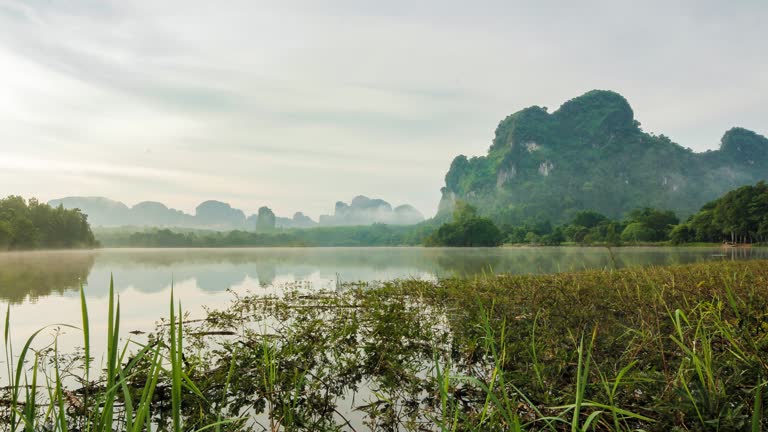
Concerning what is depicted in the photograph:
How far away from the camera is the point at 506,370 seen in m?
3.43

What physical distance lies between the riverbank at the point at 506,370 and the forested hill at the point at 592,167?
110154 mm

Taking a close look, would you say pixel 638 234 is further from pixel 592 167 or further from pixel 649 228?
pixel 592 167

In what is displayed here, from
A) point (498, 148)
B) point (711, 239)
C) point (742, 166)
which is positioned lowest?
point (711, 239)

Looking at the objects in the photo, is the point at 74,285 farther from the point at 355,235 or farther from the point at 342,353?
the point at 355,235

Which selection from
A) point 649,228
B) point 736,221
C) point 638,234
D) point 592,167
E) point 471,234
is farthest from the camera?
point 592,167

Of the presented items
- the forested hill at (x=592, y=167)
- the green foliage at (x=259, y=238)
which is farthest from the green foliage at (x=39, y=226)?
the forested hill at (x=592, y=167)

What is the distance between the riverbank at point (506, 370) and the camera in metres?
1.90

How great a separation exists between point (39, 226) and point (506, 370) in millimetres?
66340

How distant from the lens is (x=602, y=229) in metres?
76.4

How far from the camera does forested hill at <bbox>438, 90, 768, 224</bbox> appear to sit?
120562mm

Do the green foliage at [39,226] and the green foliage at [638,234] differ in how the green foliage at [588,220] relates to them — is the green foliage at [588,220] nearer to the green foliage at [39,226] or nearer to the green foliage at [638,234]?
the green foliage at [638,234]

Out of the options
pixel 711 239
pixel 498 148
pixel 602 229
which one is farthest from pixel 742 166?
pixel 711 239

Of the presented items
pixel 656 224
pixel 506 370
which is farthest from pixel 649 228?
pixel 506 370

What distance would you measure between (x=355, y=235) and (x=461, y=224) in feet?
229
